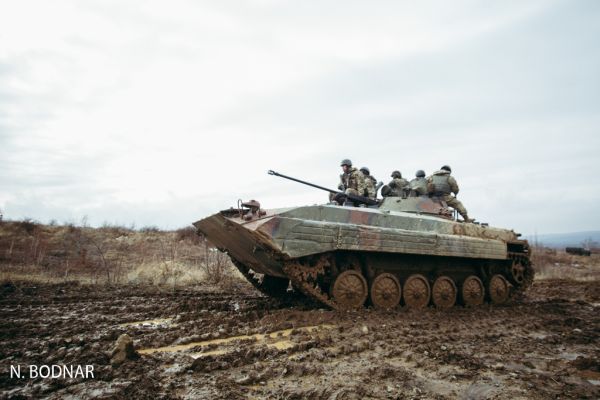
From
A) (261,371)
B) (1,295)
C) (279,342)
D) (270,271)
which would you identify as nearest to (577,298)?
(270,271)

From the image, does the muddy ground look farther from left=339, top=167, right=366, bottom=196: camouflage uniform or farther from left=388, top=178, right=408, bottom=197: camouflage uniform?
left=388, top=178, right=408, bottom=197: camouflage uniform

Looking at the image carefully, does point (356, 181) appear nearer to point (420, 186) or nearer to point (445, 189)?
point (420, 186)

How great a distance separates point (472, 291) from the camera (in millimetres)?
9680

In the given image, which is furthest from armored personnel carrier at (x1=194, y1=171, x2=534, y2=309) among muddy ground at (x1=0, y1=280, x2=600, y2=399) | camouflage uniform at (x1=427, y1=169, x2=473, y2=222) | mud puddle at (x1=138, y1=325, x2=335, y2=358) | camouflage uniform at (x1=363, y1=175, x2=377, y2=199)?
mud puddle at (x1=138, y1=325, x2=335, y2=358)

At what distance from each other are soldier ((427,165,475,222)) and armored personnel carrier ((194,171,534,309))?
28cm

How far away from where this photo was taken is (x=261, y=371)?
4188 millimetres

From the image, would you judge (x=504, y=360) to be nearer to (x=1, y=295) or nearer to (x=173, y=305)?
(x=173, y=305)

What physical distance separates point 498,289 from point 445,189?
2.47 m

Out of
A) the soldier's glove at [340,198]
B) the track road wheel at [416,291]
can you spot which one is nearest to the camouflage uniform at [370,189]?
the soldier's glove at [340,198]

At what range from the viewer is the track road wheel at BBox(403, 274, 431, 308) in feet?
27.8

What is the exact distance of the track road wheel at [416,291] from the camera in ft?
27.8

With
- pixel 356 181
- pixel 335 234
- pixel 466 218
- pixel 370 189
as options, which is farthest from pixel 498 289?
pixel 335 234

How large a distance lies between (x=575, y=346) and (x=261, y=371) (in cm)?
444

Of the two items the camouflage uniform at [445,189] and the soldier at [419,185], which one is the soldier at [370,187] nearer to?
the soldier at [419,185]
